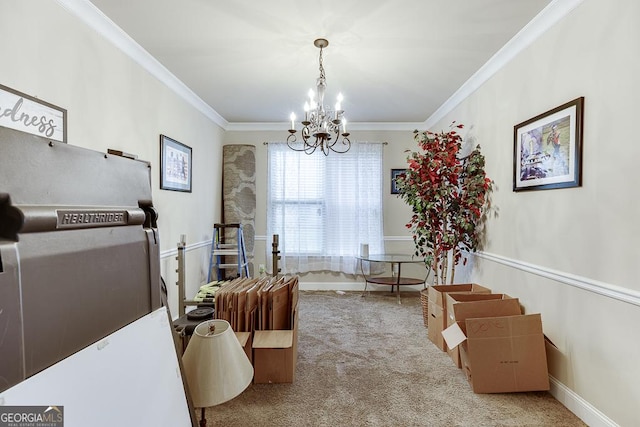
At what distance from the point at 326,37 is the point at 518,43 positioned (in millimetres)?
1390

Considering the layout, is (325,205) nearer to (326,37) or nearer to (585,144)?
(326,37)

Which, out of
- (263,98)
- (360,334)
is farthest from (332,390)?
(263,98)

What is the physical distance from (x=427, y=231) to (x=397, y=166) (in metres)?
1.75

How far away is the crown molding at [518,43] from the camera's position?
1.99 meters

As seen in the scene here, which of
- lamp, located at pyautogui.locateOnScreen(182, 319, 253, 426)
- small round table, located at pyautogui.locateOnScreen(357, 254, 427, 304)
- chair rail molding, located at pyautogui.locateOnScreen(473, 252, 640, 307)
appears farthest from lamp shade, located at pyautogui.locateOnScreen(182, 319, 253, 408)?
small round table, located at pyautogui.locateOnScreen(357, 254, 427, 304)

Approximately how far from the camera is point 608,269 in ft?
5.57

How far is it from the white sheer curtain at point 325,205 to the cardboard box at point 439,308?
71.3 inches

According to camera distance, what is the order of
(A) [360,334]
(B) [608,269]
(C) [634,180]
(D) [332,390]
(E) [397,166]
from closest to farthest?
1. (C) [634,180]
2. (B) [608,269]
3. (D) [332,390]
4. (A) [360,334]
5. (E) [397,166]

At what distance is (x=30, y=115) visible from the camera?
169cm

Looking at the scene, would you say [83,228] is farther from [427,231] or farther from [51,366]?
[427,231]

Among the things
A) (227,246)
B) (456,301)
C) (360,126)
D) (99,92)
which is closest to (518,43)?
(456,301)

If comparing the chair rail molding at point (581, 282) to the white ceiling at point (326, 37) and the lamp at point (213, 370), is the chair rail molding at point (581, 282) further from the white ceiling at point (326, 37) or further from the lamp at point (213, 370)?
the lamp at point (213, 370)

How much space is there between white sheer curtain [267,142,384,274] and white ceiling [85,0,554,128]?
4.08 feet

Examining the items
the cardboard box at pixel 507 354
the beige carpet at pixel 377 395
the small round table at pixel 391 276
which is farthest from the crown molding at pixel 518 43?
the beige carpet at pixel 377 395
